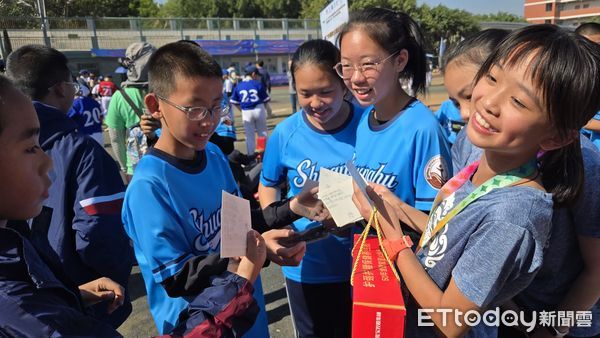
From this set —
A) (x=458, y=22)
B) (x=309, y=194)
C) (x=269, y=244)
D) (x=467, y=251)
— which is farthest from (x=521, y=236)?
(x=458, y=22)

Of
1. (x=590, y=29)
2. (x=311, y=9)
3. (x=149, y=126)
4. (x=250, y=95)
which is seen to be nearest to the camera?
(x=149, y=126)

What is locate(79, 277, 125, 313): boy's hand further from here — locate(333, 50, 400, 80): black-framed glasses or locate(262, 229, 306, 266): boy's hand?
locate(333, 50, 400, 80): black-framed glasses

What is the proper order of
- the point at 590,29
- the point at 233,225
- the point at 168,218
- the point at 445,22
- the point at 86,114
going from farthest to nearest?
the point at 445,22 < the point at 86,114 < the point at 590,29 < the point at 168,218 < the point at 233,225

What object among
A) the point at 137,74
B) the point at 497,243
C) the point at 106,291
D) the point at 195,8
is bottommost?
the point at 106,291

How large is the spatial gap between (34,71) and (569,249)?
2.80m

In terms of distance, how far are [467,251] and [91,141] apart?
6.28 ft

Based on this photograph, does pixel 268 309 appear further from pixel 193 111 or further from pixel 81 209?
pixel 193 111

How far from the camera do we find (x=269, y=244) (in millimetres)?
1591

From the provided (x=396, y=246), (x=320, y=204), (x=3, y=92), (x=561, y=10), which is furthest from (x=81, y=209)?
(x=561, y=10)

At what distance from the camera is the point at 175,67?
5.20 feet

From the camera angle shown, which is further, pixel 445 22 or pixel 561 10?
pixel 561 10

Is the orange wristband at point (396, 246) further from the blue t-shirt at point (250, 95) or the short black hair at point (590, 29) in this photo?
the blue t-shirt at point (250, 95)

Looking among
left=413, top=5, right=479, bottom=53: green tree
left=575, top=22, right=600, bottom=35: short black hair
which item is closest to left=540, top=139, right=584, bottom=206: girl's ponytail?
left=575, top=22, right=600, bottom=35: short black hair

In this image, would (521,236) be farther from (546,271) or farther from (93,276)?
(93,276)
